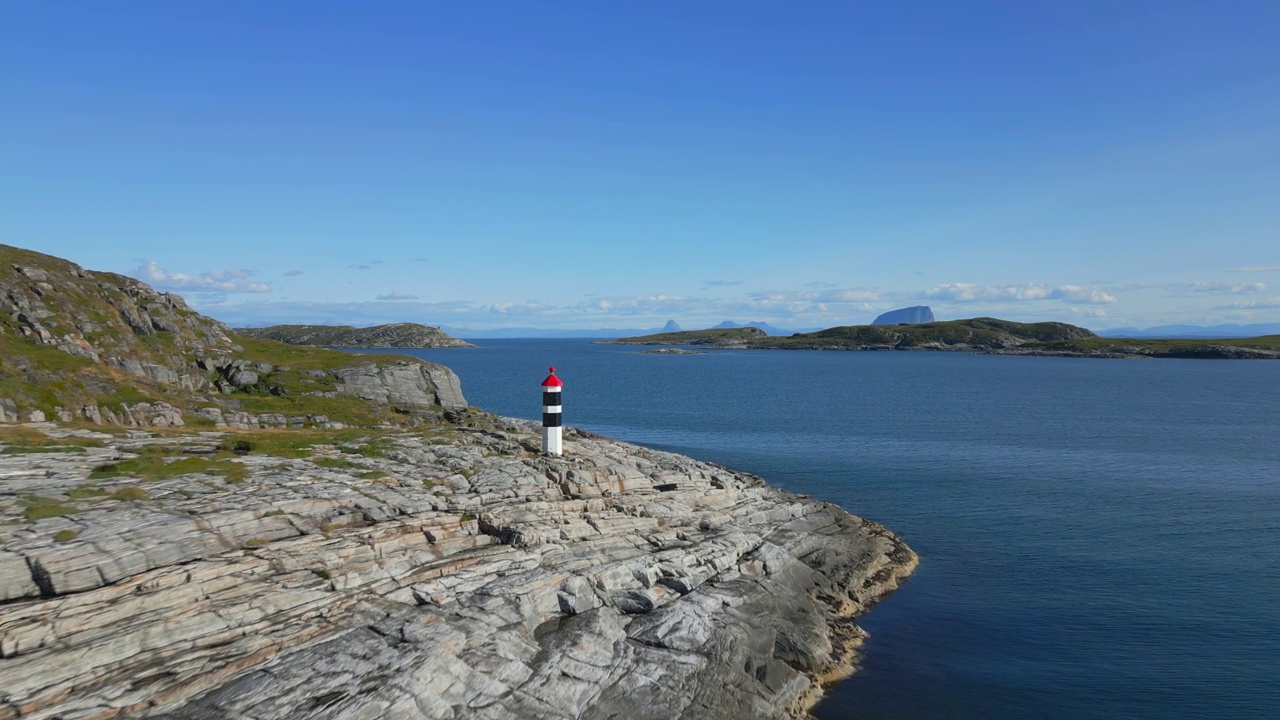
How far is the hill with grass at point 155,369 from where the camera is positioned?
3506 centimetres

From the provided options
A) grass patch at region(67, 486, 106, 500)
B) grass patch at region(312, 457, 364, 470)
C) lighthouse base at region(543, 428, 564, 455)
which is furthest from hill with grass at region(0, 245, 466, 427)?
lighthouse base at region(543, 428, 564, 455)

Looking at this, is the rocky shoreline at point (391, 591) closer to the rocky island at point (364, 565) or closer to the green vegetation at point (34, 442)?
the rocky island at point (364, 565)

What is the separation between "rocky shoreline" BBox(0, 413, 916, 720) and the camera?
16891 millimetres

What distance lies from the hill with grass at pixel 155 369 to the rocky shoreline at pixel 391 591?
15.4 ft

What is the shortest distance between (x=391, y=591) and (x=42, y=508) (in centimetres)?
983

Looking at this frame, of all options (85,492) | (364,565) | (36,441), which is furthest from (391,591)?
(36,441)

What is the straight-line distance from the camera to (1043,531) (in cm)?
3931

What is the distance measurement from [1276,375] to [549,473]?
603 feet

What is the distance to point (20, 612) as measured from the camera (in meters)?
16.4

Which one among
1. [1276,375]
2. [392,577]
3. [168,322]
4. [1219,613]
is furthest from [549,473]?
[1276,375]

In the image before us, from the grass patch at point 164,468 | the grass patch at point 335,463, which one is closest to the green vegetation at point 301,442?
the grass patch at point 335,463

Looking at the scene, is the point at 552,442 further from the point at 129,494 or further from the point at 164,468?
the point at 129,494

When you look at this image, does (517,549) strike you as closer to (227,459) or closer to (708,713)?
(708,713)

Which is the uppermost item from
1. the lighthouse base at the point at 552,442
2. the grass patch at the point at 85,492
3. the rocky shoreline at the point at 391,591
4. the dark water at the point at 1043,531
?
the grass patch at the point at 85,492
